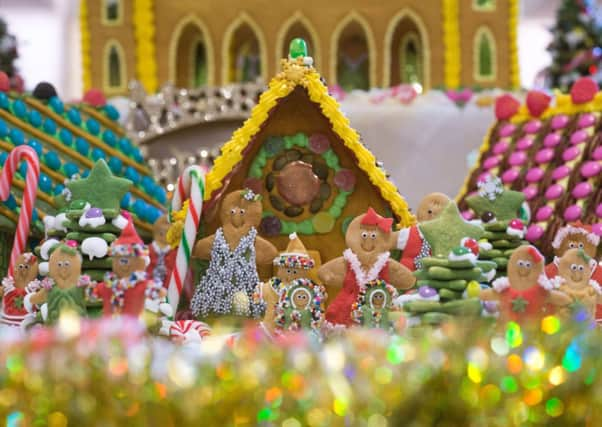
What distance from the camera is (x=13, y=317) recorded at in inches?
145

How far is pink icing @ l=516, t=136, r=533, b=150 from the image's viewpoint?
208 inches

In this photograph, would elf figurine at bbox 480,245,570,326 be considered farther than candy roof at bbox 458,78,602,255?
No

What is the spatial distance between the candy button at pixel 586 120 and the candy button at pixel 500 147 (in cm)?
47

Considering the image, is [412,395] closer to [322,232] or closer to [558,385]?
[558,385]

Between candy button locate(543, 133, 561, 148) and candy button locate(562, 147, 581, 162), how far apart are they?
0.12m

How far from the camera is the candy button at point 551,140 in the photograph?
5.11 m

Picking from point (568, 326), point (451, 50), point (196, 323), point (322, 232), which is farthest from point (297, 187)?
point (451, 50)

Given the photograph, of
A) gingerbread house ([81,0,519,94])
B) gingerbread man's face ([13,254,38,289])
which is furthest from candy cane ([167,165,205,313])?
gingerbread house ([81,0,519,94])

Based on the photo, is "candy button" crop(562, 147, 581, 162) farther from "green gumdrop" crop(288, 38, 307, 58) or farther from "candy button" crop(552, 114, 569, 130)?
"green gumdrop" crop(288, 38, 307, 58)

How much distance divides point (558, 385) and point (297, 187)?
2.27m

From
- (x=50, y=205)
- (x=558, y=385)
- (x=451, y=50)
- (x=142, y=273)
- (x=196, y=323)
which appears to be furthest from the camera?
(x=451, y=50)

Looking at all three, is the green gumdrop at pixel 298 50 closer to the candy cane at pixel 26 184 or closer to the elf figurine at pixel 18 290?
the candy cane at pixel 26 184

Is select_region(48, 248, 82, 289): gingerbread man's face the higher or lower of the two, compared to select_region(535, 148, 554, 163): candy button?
lower

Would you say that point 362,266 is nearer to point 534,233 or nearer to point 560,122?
point 534,233
